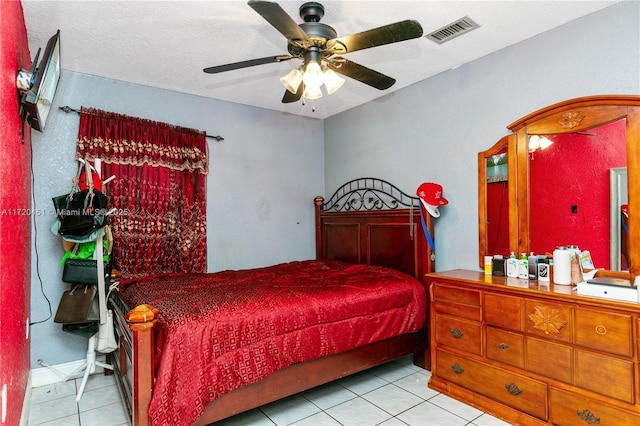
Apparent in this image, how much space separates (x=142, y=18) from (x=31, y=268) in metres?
2.10

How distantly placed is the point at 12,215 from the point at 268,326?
148 centimetres

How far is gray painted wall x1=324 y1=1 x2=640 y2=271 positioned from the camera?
2.29 m

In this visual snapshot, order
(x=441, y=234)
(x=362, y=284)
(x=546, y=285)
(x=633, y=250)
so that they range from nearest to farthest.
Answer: (x=633, y=250), (x=546, y=285), (x=362, y=284), (x=441, y=234)

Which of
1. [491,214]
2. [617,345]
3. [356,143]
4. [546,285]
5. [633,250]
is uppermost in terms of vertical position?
Result: [356,143]

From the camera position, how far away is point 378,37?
1800 millimetres

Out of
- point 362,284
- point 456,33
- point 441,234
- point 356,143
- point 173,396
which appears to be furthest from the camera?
point 356,143

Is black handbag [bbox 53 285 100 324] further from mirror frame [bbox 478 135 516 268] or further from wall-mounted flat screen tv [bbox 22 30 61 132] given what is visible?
mirror frame [bbox 478 135 516 268]

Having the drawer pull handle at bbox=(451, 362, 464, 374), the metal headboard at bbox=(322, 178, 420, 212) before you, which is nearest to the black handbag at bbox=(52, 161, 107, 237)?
the metal headboard at bbox=(322, 178, 420, 212)

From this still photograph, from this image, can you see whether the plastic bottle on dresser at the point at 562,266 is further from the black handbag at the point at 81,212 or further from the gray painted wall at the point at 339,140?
the black handbag at the point at 81,212

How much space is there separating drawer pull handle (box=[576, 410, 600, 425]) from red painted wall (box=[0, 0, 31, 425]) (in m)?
2.86

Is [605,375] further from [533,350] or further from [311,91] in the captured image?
[311,91]

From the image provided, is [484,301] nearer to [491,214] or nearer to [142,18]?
[491,214]

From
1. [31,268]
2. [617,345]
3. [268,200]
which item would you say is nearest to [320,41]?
[617,345]

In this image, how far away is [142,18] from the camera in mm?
2344
